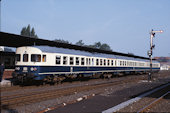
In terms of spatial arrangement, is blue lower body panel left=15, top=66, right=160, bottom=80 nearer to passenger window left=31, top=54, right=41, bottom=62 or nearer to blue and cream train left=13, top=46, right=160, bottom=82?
blue and cream train left=13, top=46, right=160, bottom=82

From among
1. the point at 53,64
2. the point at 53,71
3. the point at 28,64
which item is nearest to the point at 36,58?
the point at 28,64

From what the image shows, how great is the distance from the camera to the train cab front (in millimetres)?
14525

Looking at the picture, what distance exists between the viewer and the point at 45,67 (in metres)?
15.1

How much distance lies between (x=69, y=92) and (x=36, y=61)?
426 cm

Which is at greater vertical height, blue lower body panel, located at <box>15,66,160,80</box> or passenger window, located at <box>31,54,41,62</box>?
passenger window, located at <box>31,54,41,62</box>

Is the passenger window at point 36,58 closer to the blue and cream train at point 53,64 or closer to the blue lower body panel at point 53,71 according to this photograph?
the blue and cream train at point 53,64

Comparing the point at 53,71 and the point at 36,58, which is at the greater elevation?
the point at 36,58

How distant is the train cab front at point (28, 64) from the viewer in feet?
47.7

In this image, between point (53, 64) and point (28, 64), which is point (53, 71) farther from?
point (28, 64)

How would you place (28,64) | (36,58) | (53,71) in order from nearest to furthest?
(36,58), (28,64), (53,71)

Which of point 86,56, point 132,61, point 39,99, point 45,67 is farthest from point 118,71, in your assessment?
point 39,99

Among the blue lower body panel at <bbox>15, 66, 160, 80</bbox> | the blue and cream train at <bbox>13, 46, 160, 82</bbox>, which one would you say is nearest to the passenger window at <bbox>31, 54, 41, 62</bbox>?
the blue and cream train at <bbox>13, 46, 160, 82</bbox>

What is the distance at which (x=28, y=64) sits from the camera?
15.0 m

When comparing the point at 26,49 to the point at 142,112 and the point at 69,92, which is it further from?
the point at 142,112
